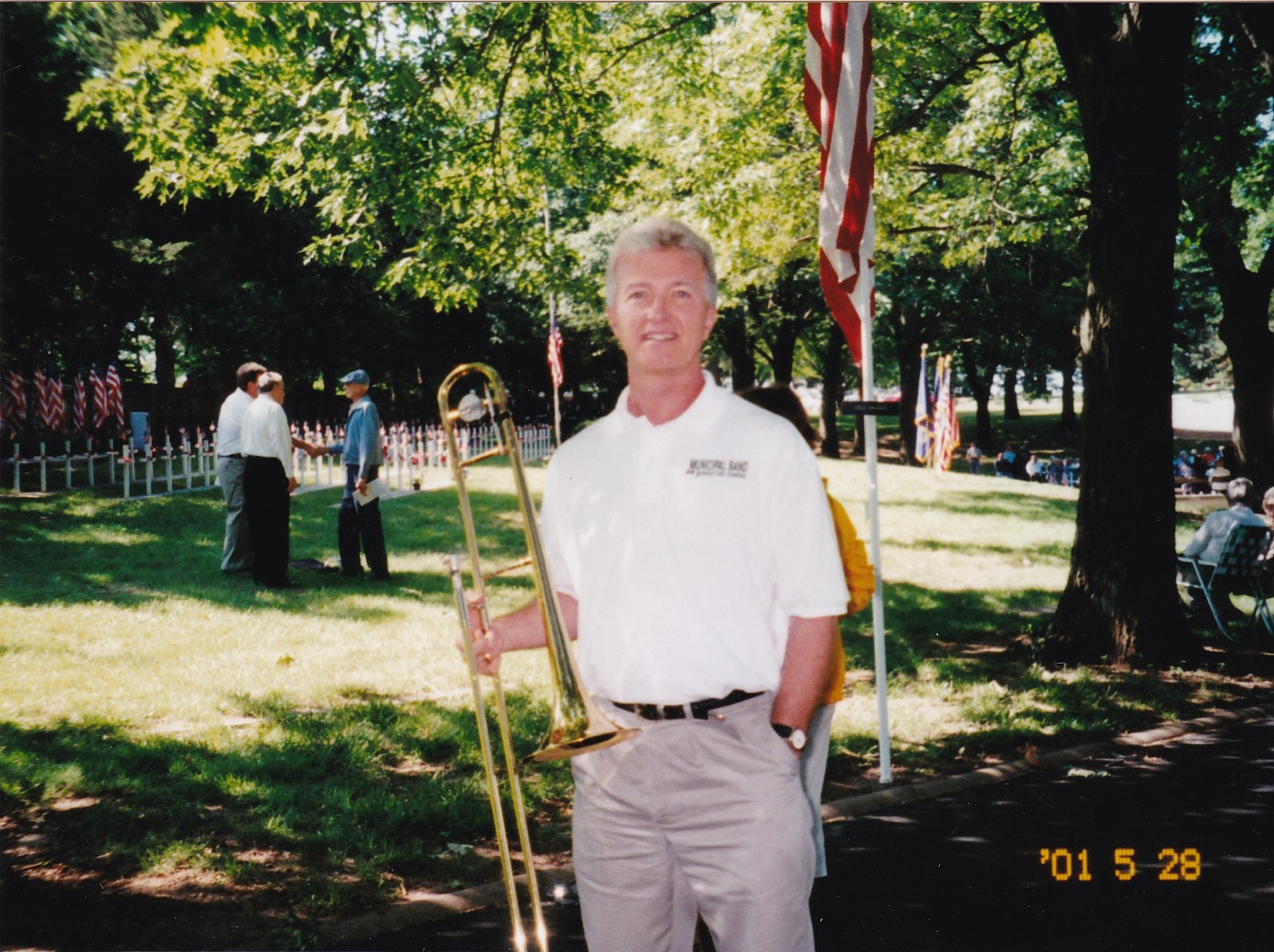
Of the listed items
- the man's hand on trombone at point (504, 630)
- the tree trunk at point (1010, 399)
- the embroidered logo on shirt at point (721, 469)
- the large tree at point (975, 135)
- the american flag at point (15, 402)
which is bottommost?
the man's hand on trombone at point (504, 630)

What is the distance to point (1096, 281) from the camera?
766cm

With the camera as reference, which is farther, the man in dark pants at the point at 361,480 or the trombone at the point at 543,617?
the man in dark pants at the point at 361,480

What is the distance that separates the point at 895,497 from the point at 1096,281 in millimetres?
11798

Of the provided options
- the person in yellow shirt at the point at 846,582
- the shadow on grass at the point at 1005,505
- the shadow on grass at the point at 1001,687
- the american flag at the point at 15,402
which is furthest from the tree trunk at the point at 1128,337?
the american flag at the point at 15,402

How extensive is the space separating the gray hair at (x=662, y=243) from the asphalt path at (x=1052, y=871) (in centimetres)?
255

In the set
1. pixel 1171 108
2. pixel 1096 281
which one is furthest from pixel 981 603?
pixel 1171 108

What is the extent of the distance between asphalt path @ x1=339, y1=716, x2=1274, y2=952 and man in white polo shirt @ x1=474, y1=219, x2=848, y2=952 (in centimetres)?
162

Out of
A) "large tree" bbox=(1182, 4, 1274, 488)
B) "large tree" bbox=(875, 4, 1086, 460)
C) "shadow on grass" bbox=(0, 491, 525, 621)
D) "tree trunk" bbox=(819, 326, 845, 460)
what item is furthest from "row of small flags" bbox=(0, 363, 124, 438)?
"tree trunk" bbox=(819, 326, 845, 460)

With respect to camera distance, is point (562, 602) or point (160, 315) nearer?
point (562, 602)

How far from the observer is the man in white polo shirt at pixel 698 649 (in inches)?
92.9

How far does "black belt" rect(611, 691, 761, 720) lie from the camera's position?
2.39m

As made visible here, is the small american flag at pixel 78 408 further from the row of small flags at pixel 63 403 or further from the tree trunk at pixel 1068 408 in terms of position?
the tree trunk at pixel 1068 408

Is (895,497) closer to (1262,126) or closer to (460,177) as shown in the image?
(1262,126)

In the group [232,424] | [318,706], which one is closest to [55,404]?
[232,424]
